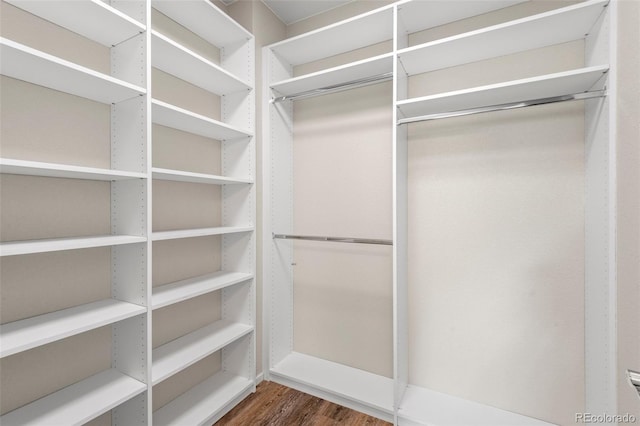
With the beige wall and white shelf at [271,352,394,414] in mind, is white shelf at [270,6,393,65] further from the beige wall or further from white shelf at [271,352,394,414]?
white shelf at [271,352,394,414]

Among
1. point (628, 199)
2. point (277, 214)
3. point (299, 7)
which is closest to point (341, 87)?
point (299, 7)

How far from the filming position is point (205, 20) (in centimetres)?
191

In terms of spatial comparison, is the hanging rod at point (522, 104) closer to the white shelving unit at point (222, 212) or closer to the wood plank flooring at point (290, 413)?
the white shelving unit at point (222, 212)

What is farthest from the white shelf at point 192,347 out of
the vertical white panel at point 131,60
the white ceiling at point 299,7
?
the white ceiling at point 299,7

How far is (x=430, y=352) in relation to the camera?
79.2 inches

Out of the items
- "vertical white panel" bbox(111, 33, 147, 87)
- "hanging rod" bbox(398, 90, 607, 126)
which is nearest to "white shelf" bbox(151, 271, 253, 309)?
"vertical white panel" bbox(111, 33, 147, 87)

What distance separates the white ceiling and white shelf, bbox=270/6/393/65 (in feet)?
1.12

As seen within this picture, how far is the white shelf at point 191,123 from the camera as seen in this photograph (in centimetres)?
157

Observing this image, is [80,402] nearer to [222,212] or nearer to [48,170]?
[48,170]

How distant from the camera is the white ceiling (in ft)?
7.30

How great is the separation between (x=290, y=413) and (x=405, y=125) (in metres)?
2.05

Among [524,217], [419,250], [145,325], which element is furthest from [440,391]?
[145,325]

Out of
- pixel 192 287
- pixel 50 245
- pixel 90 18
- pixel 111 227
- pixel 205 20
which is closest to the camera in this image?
pixel 50 245

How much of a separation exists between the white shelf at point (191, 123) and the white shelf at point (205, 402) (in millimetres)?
1723
